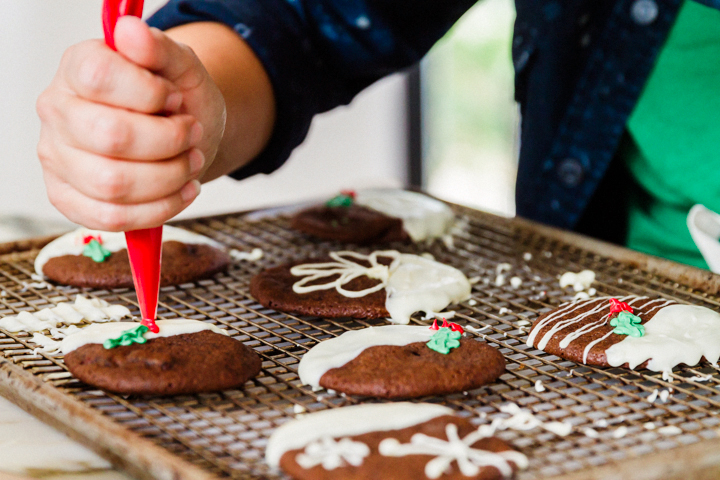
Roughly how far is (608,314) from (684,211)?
44 centimetres

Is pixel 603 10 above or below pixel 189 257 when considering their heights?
above

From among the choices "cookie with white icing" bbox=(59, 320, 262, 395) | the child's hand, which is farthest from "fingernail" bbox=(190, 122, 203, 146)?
"cookie with white icing" bbox=(59, 320, 262, 395)

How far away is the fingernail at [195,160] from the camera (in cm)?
93

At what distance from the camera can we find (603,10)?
1.60 meters

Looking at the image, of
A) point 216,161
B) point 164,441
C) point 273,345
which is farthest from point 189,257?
point 164,441

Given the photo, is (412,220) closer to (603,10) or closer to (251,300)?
(251,300)

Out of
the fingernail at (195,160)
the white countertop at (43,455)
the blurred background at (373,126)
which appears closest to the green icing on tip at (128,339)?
the white countertop at (43,455)

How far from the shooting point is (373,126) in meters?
4.00

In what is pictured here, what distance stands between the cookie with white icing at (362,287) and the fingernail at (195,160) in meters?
0.33

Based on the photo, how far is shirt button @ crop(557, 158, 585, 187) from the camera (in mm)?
1624

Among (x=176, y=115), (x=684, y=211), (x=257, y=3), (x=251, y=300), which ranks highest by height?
(x=257, y=3)

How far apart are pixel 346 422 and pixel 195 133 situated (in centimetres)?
36

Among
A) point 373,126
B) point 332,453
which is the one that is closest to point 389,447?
point 332,453

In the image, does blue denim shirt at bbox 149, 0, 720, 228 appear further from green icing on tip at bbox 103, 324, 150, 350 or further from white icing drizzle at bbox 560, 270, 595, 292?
green icing on tip at bbox 103, 324, 150, 350
